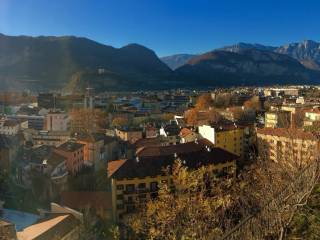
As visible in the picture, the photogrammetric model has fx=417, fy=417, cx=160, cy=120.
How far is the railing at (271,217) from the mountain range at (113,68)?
203 feet

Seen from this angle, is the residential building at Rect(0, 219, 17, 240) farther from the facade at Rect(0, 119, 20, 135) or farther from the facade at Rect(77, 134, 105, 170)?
the facade at Rect(0, 119, 20, 135)

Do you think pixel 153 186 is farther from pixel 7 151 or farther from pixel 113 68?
pixel 113 68

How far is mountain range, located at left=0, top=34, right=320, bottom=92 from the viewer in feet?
250

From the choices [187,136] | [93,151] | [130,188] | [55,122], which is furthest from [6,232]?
[55,122]

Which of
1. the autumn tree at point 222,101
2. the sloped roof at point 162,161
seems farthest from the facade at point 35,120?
the autumn tree at point 222,101

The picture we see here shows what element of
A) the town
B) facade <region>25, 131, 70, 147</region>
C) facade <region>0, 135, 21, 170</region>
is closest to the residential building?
the town

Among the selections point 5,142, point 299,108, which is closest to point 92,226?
point 5,142

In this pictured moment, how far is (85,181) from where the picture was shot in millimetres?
18766

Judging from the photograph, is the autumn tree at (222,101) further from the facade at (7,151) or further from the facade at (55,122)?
the facade at (7,151)

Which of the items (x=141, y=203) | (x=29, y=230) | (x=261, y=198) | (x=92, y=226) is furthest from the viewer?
(x=141, y=203)

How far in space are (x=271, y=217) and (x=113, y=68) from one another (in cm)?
9519

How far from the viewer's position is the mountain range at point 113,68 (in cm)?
7612

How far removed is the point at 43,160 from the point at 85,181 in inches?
83.4

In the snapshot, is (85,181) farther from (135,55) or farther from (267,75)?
(267,75)
